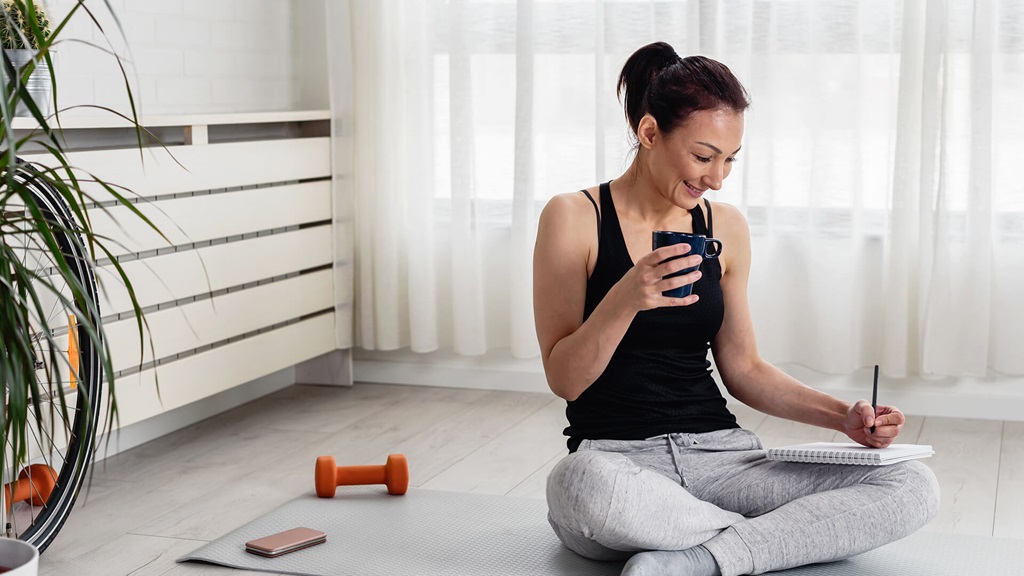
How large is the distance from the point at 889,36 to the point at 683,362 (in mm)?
1674

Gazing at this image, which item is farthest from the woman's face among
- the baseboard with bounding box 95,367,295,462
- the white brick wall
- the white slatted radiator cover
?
the baseboard with bounding box 95,367,295,462

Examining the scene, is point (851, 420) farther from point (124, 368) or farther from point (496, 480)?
point (124, 368)

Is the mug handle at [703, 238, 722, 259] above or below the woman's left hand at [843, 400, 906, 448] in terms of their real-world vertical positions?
above

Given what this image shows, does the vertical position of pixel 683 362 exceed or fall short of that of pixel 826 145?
it falls short

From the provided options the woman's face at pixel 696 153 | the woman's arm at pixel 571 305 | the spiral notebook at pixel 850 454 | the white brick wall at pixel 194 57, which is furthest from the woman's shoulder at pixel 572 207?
the white brick wall at pixel 194 57

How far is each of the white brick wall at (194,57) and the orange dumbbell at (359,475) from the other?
3.63 feet

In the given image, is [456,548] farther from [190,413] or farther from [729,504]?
[190,413]

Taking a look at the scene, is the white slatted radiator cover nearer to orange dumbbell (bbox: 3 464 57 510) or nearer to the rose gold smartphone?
orange dumbbell (bbox: 3 464 57 510)

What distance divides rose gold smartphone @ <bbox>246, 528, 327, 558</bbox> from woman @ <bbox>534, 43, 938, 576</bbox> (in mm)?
494

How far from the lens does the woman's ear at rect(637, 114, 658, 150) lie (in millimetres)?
2016

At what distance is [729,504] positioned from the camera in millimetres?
2076

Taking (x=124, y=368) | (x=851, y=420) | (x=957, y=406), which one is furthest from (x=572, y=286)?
(x=957, y=406)

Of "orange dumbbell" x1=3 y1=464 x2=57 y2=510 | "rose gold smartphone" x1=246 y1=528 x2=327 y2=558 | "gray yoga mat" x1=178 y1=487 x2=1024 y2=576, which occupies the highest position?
"orange dumbbell" x1=3 y1=464 x2=57 y2=510

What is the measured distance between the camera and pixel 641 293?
1.82m
